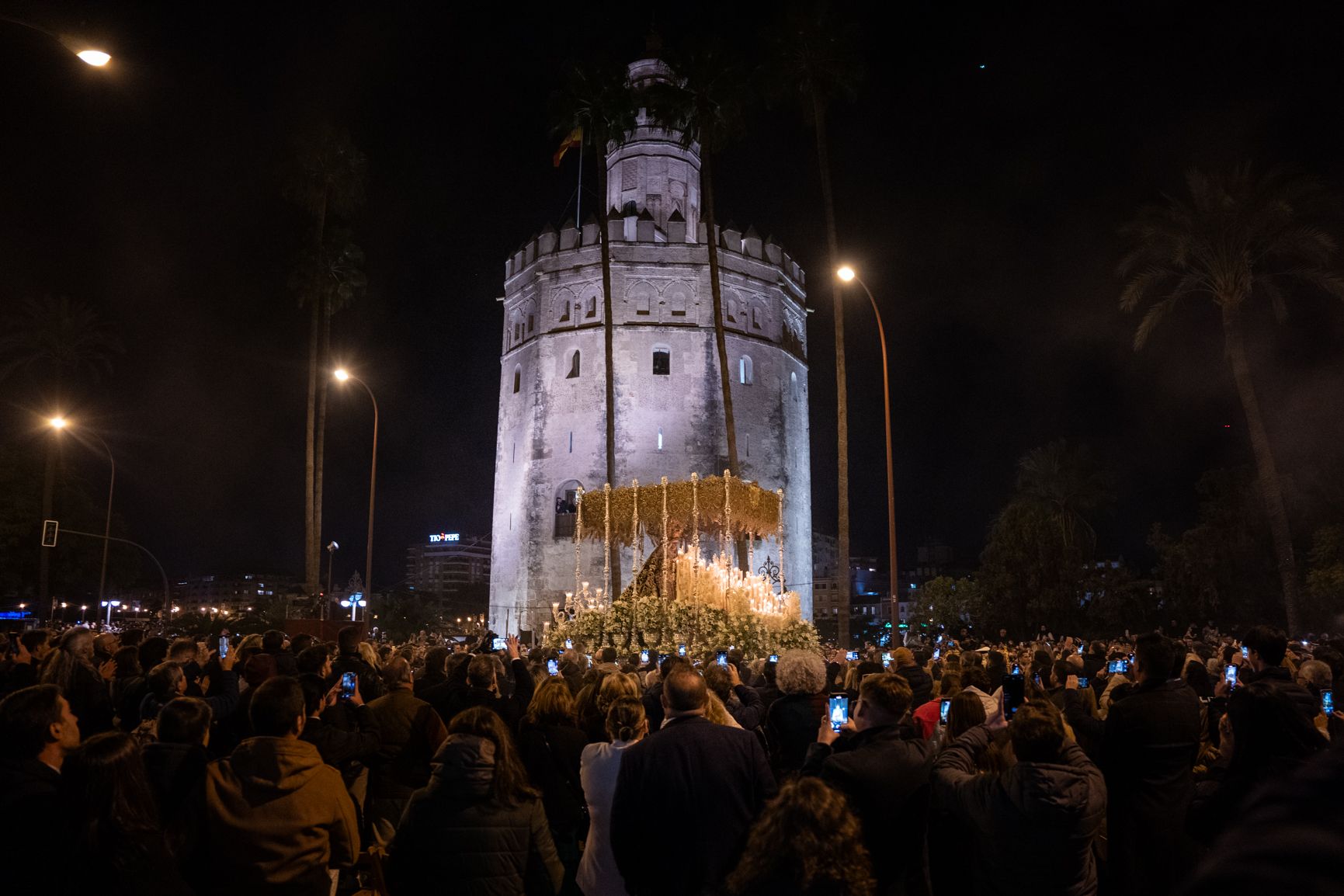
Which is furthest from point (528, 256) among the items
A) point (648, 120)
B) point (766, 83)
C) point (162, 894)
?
point (162, 894)

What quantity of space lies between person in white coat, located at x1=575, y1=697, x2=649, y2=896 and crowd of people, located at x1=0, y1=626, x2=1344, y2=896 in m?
0.01

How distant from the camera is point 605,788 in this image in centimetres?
509

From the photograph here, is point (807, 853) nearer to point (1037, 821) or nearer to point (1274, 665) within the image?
point (1037, 821)

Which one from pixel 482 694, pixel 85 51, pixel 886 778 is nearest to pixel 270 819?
pixel 886 778

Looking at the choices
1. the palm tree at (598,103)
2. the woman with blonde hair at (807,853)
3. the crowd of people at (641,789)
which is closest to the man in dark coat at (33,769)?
the crowd of people at (641,789)

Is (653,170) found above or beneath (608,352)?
above

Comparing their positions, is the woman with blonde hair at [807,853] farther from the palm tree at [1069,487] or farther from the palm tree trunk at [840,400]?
the palm tree at [1069,487]

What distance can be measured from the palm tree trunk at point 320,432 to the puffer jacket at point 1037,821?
31.1 meters

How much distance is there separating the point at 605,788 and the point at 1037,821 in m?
2.19

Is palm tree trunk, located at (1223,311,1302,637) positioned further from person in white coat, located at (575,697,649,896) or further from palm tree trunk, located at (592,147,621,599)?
person in white coat, located at (575,697,649,896)

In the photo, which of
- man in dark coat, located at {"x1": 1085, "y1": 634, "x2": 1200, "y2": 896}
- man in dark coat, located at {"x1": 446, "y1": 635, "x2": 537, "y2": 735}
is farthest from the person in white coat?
man in dark coat, located at {"x1": 1085, "y1": 634, "x2": 1200, "y2": 896}

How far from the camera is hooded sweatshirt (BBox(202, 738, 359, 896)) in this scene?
4.06 metres

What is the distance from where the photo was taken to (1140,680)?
5684mm

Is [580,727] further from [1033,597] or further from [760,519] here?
[1033,597]
